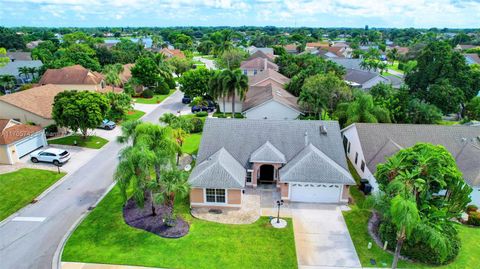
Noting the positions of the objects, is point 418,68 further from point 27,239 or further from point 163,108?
point 27,239

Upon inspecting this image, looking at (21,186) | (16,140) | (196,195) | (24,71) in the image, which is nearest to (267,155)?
(196,195)

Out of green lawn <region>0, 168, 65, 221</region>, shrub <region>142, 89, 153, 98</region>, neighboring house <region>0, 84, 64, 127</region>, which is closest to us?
green lawn <region>0, 168, 65, 221</region>

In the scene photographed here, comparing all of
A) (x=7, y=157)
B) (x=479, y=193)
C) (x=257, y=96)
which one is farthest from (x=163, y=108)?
(x=479, y=193)

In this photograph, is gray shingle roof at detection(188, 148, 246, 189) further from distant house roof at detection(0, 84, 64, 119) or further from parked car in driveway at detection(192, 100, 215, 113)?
parked car in driveway at detection(192, 100, 215, 113)

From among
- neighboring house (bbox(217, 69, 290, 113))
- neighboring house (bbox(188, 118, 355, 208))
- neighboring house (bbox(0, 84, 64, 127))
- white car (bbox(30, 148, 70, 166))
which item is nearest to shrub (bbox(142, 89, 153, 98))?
neighboring house (bbox(217, 69, 290, 113))

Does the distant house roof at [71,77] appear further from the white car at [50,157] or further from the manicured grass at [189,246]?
the manicured grass at [189,246]
